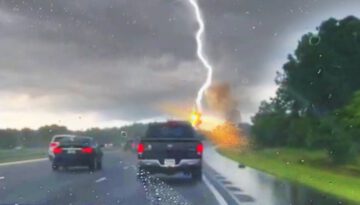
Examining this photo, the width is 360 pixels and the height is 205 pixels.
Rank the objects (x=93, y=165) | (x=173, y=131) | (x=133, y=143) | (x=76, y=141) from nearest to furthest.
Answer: (x=173, y=131), (x=133, y=143), (x=76, y=141), (x=93, y=165)

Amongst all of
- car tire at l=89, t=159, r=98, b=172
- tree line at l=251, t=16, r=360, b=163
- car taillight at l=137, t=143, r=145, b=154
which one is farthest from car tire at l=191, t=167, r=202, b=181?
tree line at l=251, t=16, r=360, b=163

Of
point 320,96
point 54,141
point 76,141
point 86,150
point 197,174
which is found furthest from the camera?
point 320,96

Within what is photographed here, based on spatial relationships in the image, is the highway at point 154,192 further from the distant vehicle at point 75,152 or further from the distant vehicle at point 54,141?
the distant vehicle at point 54,141

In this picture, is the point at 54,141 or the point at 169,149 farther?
the point at 54,141

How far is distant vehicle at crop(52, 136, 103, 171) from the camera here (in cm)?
3203

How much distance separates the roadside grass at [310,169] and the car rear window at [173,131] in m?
3.87

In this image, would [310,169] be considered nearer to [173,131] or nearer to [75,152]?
[173,131]

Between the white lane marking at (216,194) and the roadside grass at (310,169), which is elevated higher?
the roadside grass at (310,169)

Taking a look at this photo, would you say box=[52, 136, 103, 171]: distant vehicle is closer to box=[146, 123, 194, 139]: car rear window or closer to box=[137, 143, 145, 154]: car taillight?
box=[146, 123, 194, 139]: car rear window

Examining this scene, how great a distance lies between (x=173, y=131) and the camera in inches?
1053

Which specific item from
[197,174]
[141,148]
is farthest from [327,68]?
[141,148]

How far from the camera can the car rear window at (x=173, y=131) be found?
26625 mm

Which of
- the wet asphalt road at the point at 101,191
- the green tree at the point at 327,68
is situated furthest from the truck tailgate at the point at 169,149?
the green tree at the point at 327,68

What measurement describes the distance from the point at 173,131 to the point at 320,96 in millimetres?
18244
